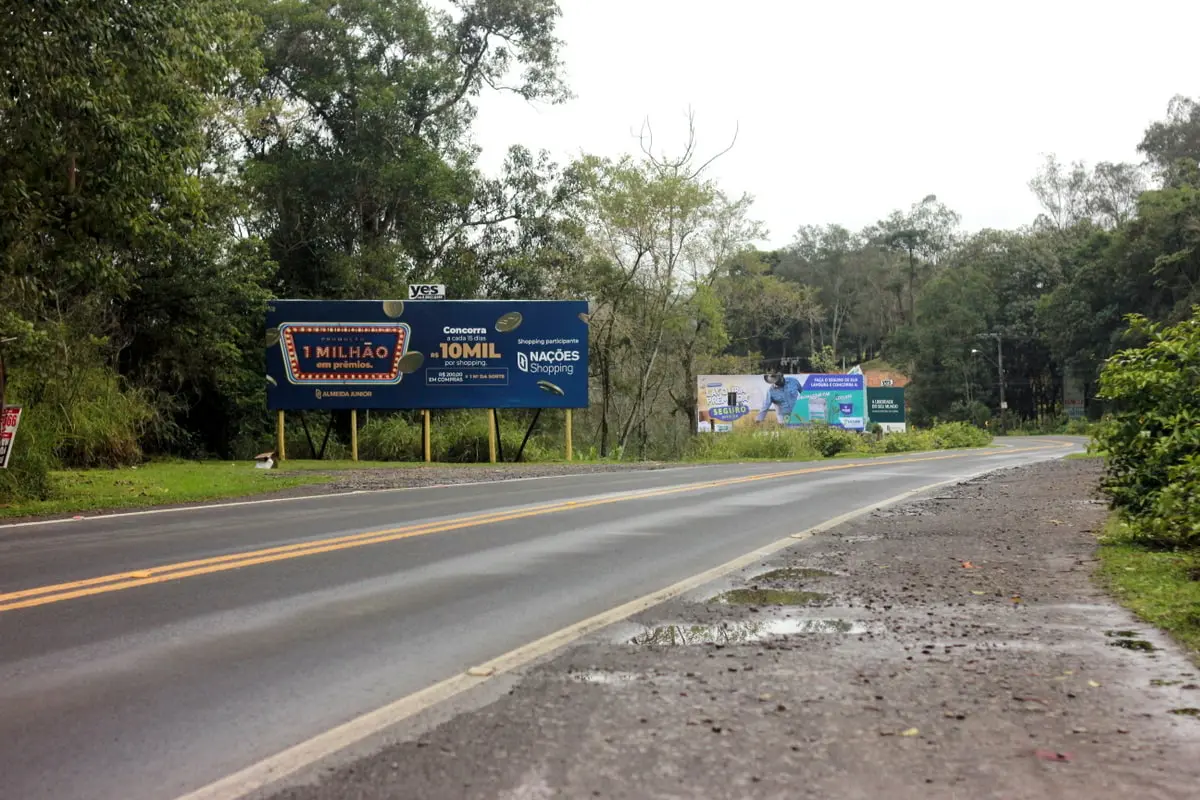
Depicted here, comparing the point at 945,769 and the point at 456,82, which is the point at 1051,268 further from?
the point at 945,769

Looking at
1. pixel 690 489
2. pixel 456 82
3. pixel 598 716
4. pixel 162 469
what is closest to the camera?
pixel 598 716

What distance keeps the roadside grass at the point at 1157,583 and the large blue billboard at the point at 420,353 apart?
21.2m

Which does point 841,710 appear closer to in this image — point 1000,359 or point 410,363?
point 410,363

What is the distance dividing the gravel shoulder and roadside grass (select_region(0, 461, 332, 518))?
1102cm

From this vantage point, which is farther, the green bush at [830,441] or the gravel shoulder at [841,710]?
the green bush at [830,441]

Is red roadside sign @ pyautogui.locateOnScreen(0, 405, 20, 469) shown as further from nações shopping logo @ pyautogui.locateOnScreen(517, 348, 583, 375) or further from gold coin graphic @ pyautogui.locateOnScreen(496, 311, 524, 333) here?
nações shopping logo @ pyautogui.locateOnScreen(517, 348, 583, 375)

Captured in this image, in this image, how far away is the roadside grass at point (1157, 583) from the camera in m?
6.62

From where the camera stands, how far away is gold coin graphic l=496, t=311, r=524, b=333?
30.4m

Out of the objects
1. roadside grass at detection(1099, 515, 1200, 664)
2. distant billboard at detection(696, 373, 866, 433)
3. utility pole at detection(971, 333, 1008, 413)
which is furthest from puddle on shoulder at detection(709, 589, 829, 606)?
utility pole at detection(971, 333, 1008, 413)

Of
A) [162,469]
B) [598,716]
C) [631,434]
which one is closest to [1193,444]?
[598,716]

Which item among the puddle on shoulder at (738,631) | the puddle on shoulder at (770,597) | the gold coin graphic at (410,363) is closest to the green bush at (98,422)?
the gold coin graphic at (410,363)

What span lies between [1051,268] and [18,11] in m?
87.6

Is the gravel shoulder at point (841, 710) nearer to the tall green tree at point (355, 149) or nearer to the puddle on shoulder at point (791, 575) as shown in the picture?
the puddle on shoulder at point (791, 575)

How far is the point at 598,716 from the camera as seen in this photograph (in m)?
4.99
